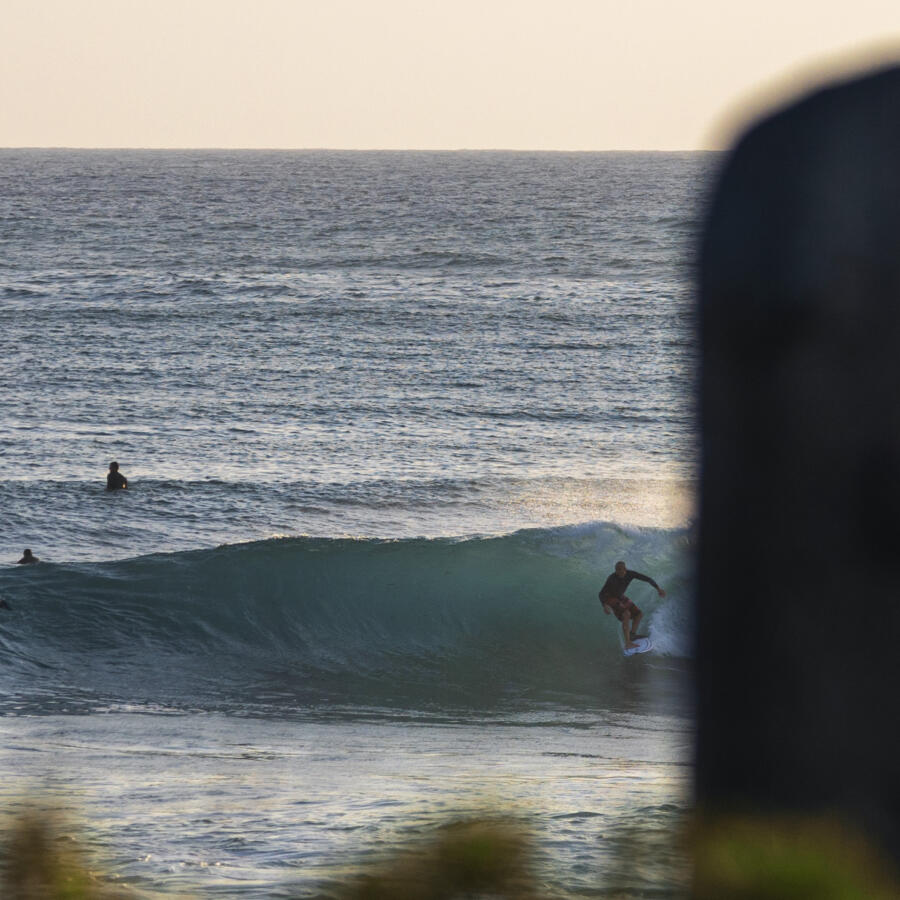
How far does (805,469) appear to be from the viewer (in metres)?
0.92

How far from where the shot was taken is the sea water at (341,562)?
716 cm

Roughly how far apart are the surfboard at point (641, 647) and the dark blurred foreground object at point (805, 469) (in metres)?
16.8

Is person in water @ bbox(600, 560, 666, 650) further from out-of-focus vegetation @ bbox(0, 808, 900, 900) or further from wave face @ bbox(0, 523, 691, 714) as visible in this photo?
out-of-focus vegetation @ bbox(0, 808, 900, 900)

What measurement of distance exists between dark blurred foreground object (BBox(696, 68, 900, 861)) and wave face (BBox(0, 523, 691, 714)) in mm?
14541

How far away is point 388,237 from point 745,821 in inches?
3556

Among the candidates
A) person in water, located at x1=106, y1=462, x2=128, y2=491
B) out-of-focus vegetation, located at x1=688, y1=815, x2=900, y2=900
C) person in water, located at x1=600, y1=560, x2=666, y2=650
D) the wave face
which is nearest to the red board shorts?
person in water, located at x1=600, y1=560, x2=666, y2=650

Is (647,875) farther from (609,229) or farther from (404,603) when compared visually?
(609,229)

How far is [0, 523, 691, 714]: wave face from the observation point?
53.6 ft

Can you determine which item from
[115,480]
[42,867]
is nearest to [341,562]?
[115,480]

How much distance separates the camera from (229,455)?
33656mm

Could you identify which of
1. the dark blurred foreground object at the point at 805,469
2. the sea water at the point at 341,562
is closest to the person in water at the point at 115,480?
the sea water at the point at 341,562

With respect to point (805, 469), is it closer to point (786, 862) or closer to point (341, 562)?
point (786, 862)

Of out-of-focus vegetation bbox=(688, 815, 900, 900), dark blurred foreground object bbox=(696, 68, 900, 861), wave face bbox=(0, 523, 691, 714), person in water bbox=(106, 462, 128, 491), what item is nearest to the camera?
out-of-focus vegetation bbox=(688, 815, 900, 900)

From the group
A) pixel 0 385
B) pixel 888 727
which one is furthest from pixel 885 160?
pixel 0 385
